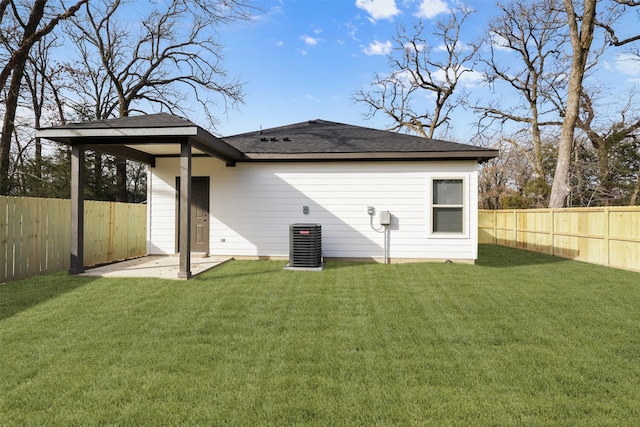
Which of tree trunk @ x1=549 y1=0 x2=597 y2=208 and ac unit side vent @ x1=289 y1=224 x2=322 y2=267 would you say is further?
tree trunk @ x1=549 y1=0 x2=597 y2=208

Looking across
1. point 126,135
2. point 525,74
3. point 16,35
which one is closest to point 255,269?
point 126,135

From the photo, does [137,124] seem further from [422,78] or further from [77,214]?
[422,78]

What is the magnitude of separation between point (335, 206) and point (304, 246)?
4.71 feet

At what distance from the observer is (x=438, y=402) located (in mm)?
2260

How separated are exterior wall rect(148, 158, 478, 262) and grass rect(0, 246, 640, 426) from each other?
2.30m

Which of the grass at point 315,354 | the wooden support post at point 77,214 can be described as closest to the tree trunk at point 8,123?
the wooden support post at point 77,214

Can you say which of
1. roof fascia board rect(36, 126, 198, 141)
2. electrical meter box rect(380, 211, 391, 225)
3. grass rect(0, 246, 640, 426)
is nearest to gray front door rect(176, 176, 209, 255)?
roof fascia board rect(36, 126, 198, 141)

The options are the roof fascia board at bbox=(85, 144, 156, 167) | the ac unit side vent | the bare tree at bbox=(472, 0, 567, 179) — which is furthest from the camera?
the bare tree at bbox=(472, 0, 567, 179)

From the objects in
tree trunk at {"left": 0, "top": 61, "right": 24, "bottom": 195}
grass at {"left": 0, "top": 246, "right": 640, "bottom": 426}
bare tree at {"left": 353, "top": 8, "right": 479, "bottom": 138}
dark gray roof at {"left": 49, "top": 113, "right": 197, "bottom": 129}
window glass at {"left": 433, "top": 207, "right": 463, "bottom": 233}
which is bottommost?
grass at {"left": 0, "top": 246, "right": 640, "bottom": 426}

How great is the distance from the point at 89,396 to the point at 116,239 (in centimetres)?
667

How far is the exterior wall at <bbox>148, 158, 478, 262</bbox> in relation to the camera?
7.61 meters

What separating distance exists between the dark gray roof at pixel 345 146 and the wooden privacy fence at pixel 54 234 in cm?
338

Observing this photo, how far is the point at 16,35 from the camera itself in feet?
36.5

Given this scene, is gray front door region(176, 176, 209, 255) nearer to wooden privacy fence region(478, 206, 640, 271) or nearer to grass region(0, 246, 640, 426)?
grass region(0, 246, 640, 426)
